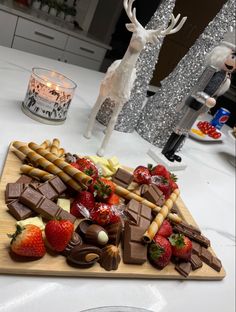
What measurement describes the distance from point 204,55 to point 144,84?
0.63ft

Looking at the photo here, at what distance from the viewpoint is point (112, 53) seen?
2.62 m

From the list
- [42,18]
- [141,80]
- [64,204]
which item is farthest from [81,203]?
[42,18]

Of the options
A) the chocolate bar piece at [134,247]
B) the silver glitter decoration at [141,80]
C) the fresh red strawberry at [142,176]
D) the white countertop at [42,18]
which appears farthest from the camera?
the white countertop at [42,18]

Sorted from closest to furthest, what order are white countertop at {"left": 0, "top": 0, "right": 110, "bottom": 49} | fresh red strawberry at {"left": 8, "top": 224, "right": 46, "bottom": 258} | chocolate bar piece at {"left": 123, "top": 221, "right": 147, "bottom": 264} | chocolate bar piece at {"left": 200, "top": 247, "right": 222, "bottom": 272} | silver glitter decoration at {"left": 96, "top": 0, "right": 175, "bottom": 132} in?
fresh red strawberry at {"left": 8, "top": 224, "right": 46, "bottom": 258} → chocolate bar piece at {"left": 123, "top": 221, "right": 147, "bottom": 264} → chocolate bar piece at {"left": 200, "top": 247, "right": 222, "bottom": 272} → silver glitter decoration at {"left": 96, "top": 0, "right": 175, "bottom": 132} → white countertop at {"left": 0, "top": 0, "right": 110, "bottom": 49}

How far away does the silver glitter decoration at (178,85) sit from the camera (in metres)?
0.92

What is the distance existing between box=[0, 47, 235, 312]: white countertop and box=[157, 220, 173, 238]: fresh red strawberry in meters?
0.08

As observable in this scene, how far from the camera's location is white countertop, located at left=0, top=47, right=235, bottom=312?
0.45m

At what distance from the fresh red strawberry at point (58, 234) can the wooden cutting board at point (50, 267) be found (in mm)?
21

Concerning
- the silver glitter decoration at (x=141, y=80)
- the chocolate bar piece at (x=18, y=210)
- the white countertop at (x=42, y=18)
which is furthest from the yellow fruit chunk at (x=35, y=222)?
the white countertop at (x=42, y=18)

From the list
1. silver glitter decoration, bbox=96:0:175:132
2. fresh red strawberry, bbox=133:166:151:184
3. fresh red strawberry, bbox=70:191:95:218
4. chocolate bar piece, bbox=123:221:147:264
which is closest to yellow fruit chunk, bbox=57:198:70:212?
fresh red strawberry, bbox=70:191:95:218

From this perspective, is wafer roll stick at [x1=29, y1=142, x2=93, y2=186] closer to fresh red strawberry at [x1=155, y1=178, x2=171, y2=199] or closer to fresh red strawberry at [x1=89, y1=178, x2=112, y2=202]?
fresh red strawberry at [x1=89, y1=178, x2=112, y2=202]

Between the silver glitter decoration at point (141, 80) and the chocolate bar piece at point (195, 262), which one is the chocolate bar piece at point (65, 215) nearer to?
the chocolate bar piece at point (195, 262)

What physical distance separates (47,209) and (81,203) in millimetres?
79

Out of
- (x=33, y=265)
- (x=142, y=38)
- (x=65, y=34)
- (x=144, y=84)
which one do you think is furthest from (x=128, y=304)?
(x=65, y=34)
